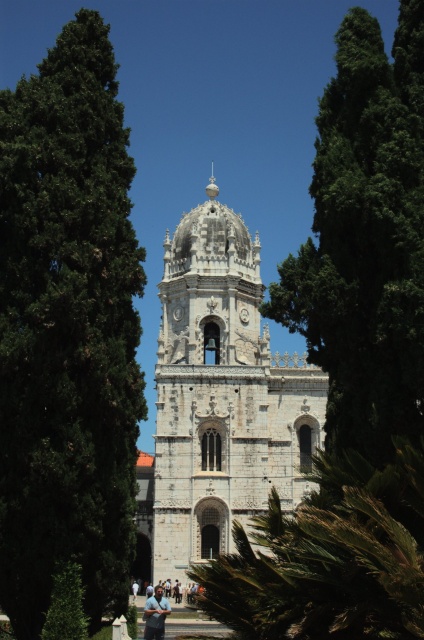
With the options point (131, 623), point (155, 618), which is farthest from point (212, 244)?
point (155, 618)

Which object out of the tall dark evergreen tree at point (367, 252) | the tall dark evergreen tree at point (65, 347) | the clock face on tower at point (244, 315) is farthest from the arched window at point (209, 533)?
the tall dark evergreen tree at point (367, 252)

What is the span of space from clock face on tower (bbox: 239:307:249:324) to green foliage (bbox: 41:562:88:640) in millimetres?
30539

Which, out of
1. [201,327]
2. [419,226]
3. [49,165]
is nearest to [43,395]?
[49,165]

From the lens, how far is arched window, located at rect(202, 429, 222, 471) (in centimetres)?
4069

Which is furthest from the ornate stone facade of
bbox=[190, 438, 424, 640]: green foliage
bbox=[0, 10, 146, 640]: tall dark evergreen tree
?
bbox=[190, 438, 424, 640]: green foliage

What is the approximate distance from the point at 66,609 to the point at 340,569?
19.0 feet

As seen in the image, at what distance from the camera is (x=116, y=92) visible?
54.4 ft

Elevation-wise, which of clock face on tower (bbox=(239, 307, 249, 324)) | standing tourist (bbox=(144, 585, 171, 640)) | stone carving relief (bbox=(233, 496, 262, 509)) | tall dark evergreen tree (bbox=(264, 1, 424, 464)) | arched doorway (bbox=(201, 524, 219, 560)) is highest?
clock face on tower (bbox=(239, 307, 249, 324))

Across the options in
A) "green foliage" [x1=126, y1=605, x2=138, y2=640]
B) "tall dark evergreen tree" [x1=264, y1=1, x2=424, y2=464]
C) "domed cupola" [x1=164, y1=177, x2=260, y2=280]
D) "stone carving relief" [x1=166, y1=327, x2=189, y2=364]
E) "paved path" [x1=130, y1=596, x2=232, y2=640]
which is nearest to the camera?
"tall dark evergreen tree" [x1=264, y1=1, x2=424, y2=464]

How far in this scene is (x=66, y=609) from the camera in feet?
41.8

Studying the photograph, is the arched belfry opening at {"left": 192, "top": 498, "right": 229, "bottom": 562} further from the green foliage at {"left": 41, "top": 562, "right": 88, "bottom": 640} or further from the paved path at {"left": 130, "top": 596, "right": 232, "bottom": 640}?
the green foliage at {"left": 41, "top": 562, "right": 88, "bottom": 640}

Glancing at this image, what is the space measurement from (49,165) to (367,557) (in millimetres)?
9783

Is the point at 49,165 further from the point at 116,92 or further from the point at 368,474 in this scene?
the point at 368,474

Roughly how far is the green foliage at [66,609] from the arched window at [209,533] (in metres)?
27.5
